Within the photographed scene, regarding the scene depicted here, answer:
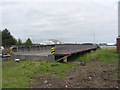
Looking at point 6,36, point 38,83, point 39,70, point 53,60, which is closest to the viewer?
point 38,83

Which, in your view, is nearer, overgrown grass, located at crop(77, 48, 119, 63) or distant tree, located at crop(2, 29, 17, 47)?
overgrown grass, located at crop(77, 48, 119, 63)

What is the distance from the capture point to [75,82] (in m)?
5.49

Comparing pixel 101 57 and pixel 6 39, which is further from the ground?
pixel 6 39

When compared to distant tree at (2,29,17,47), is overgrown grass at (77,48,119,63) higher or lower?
lower

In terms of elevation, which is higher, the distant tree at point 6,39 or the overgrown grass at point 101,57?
the distant tree at point 6,39

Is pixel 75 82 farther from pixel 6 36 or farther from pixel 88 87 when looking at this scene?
pixel 6 36

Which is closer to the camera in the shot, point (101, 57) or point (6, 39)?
point (101, 57)

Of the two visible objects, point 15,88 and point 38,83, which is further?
point 38,83

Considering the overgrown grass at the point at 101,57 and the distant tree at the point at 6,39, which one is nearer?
the overgrown grass at the point at 101,57

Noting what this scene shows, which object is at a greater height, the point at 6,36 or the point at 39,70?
the point at 6,36

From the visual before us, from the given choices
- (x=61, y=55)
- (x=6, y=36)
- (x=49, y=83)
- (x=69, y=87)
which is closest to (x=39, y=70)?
(x=49, y=83)

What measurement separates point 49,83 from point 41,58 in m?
4.56

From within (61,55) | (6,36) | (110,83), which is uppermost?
(6,36)

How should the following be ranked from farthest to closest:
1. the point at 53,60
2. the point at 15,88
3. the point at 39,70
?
1. the point at 53,60
2. the point at 39,70
3. the point at 15,88
